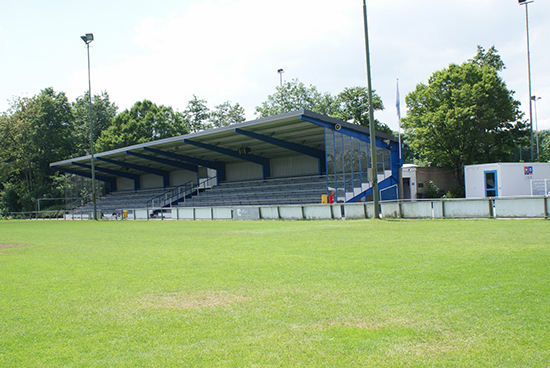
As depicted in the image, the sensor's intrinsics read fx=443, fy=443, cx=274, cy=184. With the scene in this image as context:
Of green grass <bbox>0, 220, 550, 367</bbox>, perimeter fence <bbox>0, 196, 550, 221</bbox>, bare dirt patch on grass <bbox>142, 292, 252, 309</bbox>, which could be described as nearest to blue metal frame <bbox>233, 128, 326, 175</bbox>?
perimeter fence <bbox>0, 196, 550, 221</bbox>

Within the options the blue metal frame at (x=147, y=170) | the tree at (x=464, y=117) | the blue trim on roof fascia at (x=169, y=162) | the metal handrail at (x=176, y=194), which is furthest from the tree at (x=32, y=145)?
the tree at (x=464, y=117)

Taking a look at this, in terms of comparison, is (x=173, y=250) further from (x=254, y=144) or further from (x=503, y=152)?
(x=503, y=152)

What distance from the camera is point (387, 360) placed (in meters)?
→ 3.84

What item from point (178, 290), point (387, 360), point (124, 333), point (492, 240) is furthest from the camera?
point (492, 240)

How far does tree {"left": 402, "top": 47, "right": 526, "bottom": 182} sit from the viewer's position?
126 feet

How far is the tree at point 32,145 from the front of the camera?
63.9 metres

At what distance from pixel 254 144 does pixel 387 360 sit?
37.2 meters

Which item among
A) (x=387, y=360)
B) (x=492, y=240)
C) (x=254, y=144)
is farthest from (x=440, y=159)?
(x=387, y=360)

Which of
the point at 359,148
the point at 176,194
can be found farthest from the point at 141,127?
the point at 359,148

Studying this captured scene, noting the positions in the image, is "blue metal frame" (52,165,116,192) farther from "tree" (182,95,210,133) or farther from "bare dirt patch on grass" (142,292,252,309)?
"bare dirt patch on grass" (142,292,252,309)

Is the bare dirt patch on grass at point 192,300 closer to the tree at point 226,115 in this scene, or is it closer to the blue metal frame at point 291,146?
the blue metal frame at point 291,146

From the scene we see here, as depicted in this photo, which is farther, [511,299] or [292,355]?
[511,299]

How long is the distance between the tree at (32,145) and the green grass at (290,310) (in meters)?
62.9

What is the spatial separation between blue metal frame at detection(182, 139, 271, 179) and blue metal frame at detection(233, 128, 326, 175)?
6.35m
